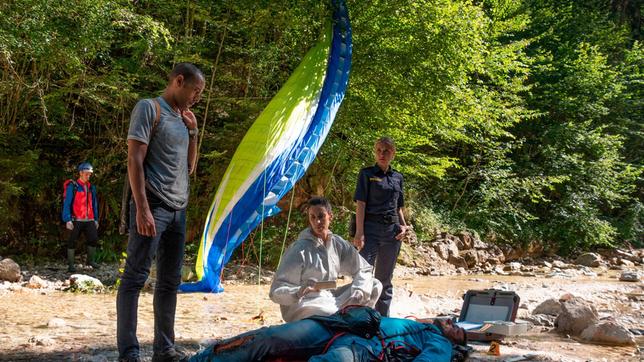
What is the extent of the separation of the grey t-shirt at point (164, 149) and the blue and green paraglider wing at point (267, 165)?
2.99 meters

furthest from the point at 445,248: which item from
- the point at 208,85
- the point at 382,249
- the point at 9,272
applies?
the point at 9,272

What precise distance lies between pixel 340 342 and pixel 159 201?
1.18 m

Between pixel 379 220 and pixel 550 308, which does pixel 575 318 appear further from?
pixel 379 220

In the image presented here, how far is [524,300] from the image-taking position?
7.70 metres

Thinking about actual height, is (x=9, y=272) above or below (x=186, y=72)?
below

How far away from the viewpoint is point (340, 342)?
272 cm

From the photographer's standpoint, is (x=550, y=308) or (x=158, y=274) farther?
(x=550, y=308)

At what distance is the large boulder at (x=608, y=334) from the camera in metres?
4.96

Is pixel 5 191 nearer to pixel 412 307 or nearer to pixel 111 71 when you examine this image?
pixel 111 71

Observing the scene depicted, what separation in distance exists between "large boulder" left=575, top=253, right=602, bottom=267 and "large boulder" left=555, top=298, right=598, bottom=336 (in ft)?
30.8

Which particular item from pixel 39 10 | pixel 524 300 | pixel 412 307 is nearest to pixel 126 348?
pixel 412 307

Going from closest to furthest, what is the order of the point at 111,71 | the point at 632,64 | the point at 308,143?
the point at 308,143 → the point at 111,71 → the point at 632,64

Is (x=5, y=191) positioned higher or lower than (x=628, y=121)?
lower

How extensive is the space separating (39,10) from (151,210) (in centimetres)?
392
